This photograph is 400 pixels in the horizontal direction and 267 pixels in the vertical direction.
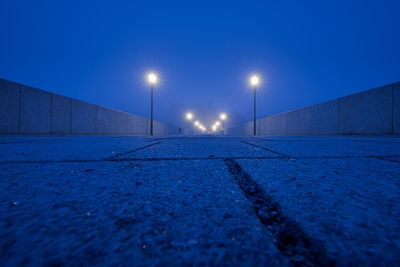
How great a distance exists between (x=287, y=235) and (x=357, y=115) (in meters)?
10.2

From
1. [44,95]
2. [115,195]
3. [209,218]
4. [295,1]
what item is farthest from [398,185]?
[295,1]

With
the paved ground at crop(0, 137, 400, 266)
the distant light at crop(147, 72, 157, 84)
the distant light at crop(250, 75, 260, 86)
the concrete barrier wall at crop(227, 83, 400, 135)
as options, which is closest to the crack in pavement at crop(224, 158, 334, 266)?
the paved ground at crop(0, 137, 400, 266)

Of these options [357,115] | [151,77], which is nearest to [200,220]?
[357,115]

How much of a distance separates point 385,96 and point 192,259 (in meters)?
9.70

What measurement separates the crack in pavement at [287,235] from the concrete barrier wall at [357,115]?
8.98 meters

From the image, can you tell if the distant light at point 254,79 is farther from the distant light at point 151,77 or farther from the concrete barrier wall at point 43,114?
the concrete barrier wall at point 43,114

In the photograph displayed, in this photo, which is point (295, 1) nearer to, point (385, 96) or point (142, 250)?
point (385, 96)

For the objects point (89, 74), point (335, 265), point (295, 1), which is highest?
point (295, 1)

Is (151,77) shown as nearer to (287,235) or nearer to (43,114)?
(43,114)

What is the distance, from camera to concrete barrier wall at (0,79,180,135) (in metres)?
5.84

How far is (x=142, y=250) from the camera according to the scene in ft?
1.21

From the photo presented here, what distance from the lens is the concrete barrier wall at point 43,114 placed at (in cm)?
584

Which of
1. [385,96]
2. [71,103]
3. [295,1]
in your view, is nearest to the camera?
[385,96]

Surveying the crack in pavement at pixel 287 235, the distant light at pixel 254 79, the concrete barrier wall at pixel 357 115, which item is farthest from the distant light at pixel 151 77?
the crack in pavement at pixel 287 235
